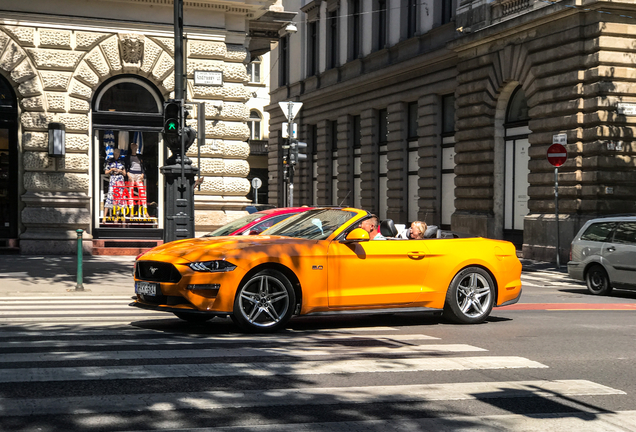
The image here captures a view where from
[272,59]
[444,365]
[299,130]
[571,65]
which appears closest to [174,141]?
[444,365]

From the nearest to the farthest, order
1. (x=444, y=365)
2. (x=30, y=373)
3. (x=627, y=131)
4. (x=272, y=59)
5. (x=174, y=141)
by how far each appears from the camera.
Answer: (x=30, y=373)
(x=444, y=365)
(x=174, y=141)
(x=627, y=131)
(x=272, y=59)

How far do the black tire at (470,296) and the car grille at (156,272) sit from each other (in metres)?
3.34

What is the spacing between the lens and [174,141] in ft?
51.2

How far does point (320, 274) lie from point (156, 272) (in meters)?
1.75

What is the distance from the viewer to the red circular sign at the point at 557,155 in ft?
76.1

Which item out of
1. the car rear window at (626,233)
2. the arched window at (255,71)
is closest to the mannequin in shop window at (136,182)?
the car rear window at (626,233)

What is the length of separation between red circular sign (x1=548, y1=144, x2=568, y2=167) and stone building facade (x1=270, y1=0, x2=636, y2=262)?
53.6 inches

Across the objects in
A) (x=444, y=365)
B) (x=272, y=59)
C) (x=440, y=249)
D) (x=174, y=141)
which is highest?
(x=272, y=59)

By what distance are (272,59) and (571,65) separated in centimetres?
3104

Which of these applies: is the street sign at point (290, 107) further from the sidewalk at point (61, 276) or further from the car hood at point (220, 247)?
the car hood at point (220, 247)

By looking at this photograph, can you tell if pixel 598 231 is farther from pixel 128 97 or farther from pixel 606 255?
pixel 128 97

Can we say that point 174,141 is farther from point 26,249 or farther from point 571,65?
point 571,65

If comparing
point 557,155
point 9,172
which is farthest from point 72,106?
point 557,155

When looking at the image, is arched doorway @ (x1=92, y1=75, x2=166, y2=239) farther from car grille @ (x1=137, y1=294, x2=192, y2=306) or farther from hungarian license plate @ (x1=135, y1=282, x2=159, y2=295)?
car grille @ (x1=137, y1=294, x2=192, y2=306)
